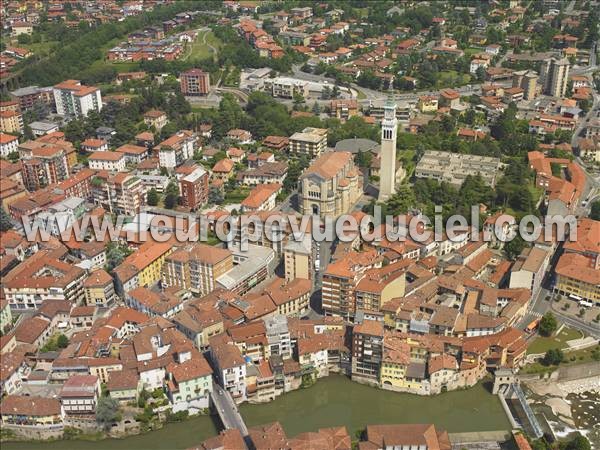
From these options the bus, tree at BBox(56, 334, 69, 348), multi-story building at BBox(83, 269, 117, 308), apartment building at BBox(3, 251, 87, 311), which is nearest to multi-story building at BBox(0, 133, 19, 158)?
apartment building at BBox(3, 251, 87, 311)

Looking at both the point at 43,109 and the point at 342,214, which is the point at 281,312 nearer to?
the point at 342,214

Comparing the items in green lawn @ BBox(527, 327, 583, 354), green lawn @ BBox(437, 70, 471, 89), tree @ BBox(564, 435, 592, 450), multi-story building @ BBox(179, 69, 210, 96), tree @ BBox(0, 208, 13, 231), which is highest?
multi-story building @ BBox(179, 69, 210, 96)

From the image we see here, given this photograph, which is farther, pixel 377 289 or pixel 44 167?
pixel 44 167

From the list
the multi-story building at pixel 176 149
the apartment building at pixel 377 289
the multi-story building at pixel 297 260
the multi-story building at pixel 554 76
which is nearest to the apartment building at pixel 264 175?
the multi-story building at pixel 176 149

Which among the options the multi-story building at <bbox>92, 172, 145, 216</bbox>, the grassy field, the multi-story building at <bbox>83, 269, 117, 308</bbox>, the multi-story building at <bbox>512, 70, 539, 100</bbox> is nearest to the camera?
the multi-story building at <bbox>83, 269, 117, 308</bbox>

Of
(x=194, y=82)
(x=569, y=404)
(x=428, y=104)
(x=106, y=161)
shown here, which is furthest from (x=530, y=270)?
(x=194, y=82)

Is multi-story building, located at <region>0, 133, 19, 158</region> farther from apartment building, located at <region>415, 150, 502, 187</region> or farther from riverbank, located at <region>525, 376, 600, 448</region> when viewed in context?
riverbank, located at <region>525, 376, 600, 448</region>

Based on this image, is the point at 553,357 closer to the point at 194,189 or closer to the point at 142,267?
the point at 142,267
